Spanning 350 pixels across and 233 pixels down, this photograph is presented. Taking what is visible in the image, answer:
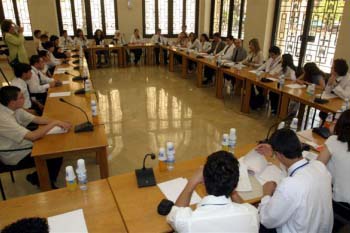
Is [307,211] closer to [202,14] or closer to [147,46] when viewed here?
[147,46]

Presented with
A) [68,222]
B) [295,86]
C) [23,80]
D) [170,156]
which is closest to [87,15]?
[23,80]

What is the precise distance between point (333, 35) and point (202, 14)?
580 cm

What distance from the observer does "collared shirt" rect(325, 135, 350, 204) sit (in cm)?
186

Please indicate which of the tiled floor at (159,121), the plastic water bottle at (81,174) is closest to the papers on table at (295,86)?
the tiled floor at (159,121)

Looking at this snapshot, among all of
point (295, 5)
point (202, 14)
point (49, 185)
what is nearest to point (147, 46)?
point (202, 14)

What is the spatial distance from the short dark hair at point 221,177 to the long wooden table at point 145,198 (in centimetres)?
42

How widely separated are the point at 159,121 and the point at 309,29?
13.8 feet

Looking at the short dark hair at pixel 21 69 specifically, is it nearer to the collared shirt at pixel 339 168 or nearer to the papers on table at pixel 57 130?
the papers on table at pixel 57 130

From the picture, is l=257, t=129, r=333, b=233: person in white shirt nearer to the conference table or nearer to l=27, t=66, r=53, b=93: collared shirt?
the conference table

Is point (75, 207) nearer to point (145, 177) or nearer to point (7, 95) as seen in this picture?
point (145, 177)

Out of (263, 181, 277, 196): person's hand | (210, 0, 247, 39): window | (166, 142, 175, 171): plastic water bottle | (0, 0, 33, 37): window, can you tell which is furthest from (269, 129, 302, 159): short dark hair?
(0, 0, 33, 37): window

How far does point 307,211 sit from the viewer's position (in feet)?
4.88

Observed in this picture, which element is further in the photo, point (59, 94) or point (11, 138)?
point (59, 94)

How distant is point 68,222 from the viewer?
1.55 metres
